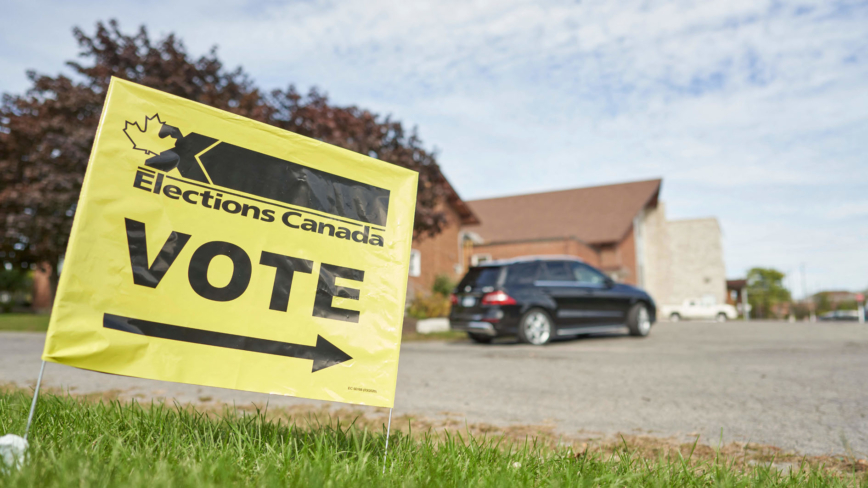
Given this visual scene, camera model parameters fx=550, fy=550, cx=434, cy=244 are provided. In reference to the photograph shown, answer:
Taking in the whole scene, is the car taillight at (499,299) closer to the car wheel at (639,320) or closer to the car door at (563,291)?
the car door at (563,291)

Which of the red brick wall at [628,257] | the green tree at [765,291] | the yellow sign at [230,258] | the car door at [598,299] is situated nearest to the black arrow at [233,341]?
the yellow sign at [230,258]

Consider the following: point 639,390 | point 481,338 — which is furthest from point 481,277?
point 639,390

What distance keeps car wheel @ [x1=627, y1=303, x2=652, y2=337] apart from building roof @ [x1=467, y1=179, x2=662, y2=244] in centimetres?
2269

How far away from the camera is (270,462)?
2303mm

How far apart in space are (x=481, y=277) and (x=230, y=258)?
355 inches

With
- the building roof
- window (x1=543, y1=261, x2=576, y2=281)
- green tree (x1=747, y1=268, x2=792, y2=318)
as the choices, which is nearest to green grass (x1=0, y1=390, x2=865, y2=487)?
window (x1=543, y1=261, x2=576, y2=281)

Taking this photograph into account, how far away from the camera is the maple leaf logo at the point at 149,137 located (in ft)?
8.42

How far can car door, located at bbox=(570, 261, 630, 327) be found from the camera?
39.8 feet

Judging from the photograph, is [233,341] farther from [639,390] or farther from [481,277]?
[481,277]

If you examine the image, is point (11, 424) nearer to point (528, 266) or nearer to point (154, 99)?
point (154, 99)

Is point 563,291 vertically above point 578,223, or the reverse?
point 578,223

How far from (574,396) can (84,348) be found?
4.53 m

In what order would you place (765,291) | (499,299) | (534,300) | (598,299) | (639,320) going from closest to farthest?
(499,299)
(534,300)
(598,299)
(639,320)
(765,291)

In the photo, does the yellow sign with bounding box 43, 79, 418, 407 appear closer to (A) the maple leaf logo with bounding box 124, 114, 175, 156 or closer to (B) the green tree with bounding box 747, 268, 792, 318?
(A) the maple leaf logo with bounding box 124, 114, 175, 156
